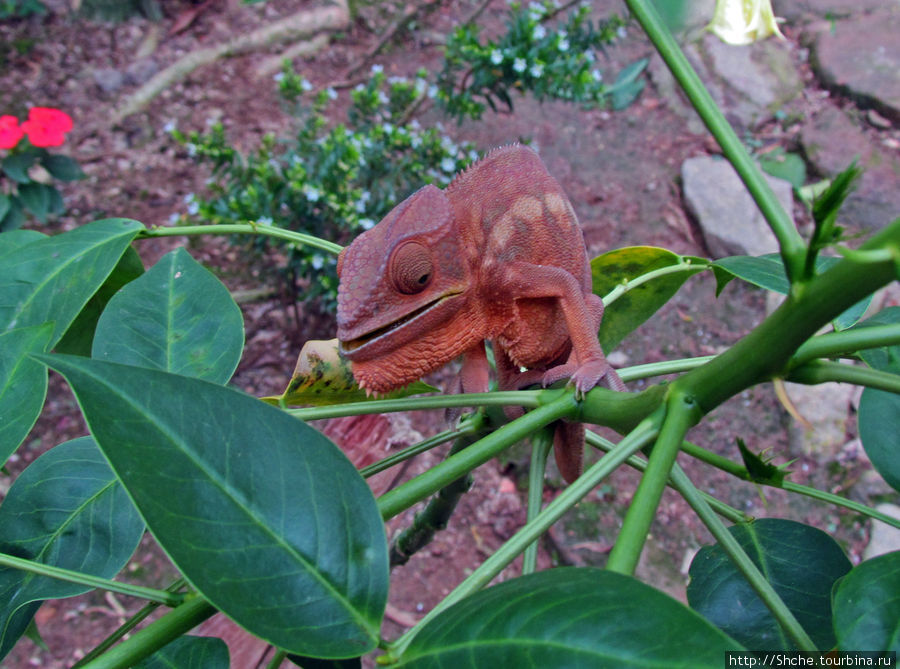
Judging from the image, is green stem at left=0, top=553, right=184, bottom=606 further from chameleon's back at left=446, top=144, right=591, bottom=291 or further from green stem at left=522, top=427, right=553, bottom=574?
chameleon's back at left=446, top=144, right=591, bottom=291

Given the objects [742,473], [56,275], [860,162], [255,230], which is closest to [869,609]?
[742,473]

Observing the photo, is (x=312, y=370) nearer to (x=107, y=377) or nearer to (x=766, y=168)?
(x=107, y=377)

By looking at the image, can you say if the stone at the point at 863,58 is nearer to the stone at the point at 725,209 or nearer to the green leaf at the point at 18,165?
the stone at the point at 725,209

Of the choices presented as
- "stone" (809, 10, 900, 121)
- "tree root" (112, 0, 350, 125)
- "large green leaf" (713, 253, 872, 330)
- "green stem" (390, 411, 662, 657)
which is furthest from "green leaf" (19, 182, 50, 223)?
"stone" (809, 10, 900, 121)

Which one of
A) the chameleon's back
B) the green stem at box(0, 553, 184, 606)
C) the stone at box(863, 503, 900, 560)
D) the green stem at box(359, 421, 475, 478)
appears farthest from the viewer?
the stone at box(863, 503, 900, 560)

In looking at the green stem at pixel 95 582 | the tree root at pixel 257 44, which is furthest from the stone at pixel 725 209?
the green stem at pixel 95 582

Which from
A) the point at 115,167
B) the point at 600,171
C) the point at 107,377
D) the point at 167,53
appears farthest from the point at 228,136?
the point at 107,377

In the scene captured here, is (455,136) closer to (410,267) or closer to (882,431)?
(410,267)
